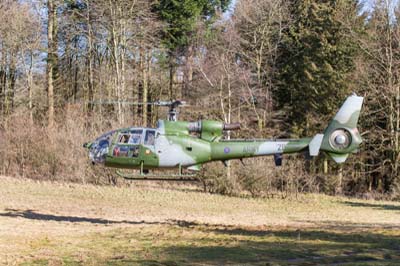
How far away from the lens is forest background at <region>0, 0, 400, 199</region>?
123ft

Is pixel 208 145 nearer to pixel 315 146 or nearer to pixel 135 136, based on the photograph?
pixel 135 136

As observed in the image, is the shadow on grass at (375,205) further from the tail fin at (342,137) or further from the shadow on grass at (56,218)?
the shadow on grass at (56,218)

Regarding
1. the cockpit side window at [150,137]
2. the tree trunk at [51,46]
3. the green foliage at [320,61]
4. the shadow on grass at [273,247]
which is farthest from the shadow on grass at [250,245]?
the tree trunk at [51,46]

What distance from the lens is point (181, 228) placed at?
1889cm

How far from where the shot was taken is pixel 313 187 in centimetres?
3484

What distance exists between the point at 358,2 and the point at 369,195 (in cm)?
1395

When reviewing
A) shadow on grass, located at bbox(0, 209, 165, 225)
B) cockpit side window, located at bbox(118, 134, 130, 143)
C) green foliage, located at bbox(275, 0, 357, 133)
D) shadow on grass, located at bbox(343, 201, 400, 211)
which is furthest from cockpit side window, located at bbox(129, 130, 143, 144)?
green foliage, located at bbox(275, 0, 357, 133)

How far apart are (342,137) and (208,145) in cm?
391

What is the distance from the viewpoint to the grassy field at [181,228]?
43.2 ft

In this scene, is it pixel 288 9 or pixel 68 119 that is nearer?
pixel 68 119

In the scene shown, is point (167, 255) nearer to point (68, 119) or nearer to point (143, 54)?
point (68, 119)

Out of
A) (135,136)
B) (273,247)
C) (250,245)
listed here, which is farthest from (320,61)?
(273,247)

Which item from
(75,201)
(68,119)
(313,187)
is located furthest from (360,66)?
(75,201)

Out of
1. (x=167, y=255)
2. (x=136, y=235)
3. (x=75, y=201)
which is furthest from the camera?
(x=75, y=201)
